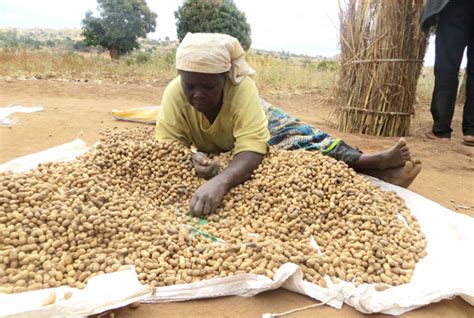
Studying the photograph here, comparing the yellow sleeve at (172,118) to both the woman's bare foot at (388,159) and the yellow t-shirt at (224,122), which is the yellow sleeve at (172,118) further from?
the woman's bare foot at (388,159)

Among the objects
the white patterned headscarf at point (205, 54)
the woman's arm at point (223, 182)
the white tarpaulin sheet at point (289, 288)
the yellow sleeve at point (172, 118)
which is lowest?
the white tarpaulin sheet at point (289, 288)

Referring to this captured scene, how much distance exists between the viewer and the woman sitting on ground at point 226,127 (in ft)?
7.15

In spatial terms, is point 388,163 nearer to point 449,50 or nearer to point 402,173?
point 402,173

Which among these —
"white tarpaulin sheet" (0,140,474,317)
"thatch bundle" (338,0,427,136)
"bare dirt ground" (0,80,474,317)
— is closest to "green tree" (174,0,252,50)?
"bare dirt ground" (0,80,474,317)

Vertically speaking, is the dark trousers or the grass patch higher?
the dark trousers

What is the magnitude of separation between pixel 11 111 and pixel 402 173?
158 inches

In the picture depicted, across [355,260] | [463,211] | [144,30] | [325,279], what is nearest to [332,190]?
[355,260]

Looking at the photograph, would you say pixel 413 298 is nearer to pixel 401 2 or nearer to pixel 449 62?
pixel 449 62

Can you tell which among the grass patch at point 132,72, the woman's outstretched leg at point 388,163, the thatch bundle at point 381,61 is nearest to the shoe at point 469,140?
the thatch bundle at point 381,61

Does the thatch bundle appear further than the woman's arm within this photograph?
Yes

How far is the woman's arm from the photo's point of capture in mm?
2002

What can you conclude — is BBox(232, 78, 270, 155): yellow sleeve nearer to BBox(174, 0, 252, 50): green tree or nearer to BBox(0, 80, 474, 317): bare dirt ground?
BBox(0, 80, 474, 317): bare dirt ground

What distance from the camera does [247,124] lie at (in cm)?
241

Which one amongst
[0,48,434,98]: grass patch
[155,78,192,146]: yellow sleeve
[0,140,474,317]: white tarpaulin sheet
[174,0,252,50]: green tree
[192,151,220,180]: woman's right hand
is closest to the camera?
[0,140,474,317]: white tarpaulin sheet
